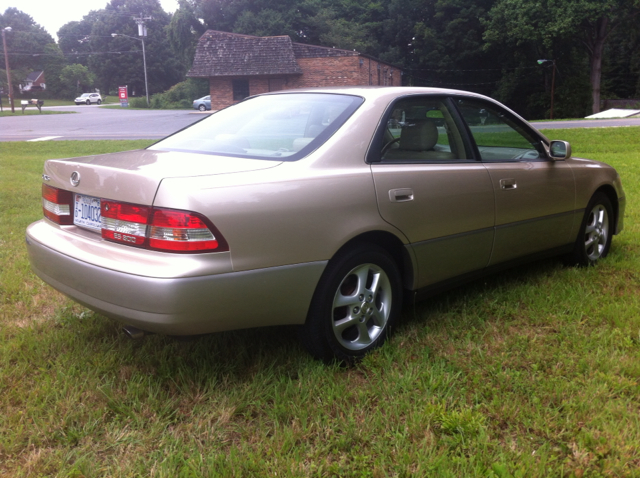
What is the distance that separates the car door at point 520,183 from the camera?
3855 mm

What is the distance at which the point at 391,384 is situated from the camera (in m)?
2.85

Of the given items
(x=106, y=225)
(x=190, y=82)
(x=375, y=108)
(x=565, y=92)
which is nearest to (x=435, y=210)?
(x=375, y=108)

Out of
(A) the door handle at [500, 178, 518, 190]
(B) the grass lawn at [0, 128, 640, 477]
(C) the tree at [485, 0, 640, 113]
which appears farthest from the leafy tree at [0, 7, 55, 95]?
(A) the door handle at [500, 178, 518, 190]

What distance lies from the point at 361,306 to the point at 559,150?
2174 millimetres

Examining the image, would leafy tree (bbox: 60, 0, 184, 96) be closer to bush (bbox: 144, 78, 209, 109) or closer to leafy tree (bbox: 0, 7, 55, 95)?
leafy tree (bbox: 0, 7, 55, 95)

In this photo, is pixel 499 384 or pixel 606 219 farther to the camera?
pixel 606 219

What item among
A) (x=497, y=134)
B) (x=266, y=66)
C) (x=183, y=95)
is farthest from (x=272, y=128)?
(x=183, y=95)

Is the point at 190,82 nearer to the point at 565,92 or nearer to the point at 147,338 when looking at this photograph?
the point at 565,92

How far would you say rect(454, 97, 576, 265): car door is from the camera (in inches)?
152

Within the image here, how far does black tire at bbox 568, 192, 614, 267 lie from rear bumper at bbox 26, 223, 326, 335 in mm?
2774

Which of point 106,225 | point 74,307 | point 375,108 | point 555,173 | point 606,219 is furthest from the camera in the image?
point 606,219

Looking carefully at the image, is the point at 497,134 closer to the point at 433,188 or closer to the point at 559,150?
the point at 559,150

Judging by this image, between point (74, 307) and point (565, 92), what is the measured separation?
5145 centimetres

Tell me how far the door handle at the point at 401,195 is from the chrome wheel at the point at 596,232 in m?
2.21
